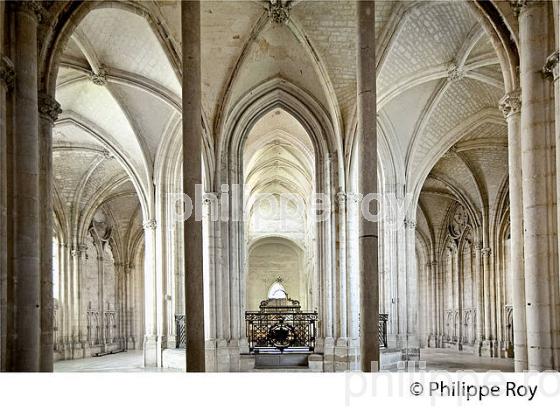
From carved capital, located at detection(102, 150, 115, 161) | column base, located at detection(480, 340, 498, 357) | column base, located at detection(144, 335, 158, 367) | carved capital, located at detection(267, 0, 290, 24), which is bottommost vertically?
column base, located at detection(480, 340, 498, 357)

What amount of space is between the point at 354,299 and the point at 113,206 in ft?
57.7

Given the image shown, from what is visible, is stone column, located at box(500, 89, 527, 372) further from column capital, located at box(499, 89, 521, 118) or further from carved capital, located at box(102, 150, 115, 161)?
carved capital, located at box(102, 150, 115, 161)

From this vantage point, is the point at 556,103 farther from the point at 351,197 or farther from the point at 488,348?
the point at 488,348

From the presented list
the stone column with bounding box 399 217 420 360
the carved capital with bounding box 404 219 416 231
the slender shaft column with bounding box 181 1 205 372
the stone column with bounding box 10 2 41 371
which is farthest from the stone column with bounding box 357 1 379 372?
the carved capital with bounding box 404 219 416 231

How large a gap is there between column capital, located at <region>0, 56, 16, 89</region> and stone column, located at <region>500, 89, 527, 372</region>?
27.0ft

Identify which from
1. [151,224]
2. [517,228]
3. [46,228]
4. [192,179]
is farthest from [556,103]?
[151,224]

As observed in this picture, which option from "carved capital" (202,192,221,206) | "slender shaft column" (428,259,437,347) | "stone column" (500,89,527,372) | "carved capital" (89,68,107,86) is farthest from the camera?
"slender shaft column" (428,259,437,347)

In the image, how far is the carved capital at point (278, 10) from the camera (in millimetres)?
15648

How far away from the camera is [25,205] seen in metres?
9.61

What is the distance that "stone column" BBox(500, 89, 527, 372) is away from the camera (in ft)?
34.6

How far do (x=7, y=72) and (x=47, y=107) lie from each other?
2063 mm

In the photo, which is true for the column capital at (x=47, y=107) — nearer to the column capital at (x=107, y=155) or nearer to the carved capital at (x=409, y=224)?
the column capital at (x=107, y=155)

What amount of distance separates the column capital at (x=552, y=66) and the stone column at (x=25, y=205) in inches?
301
